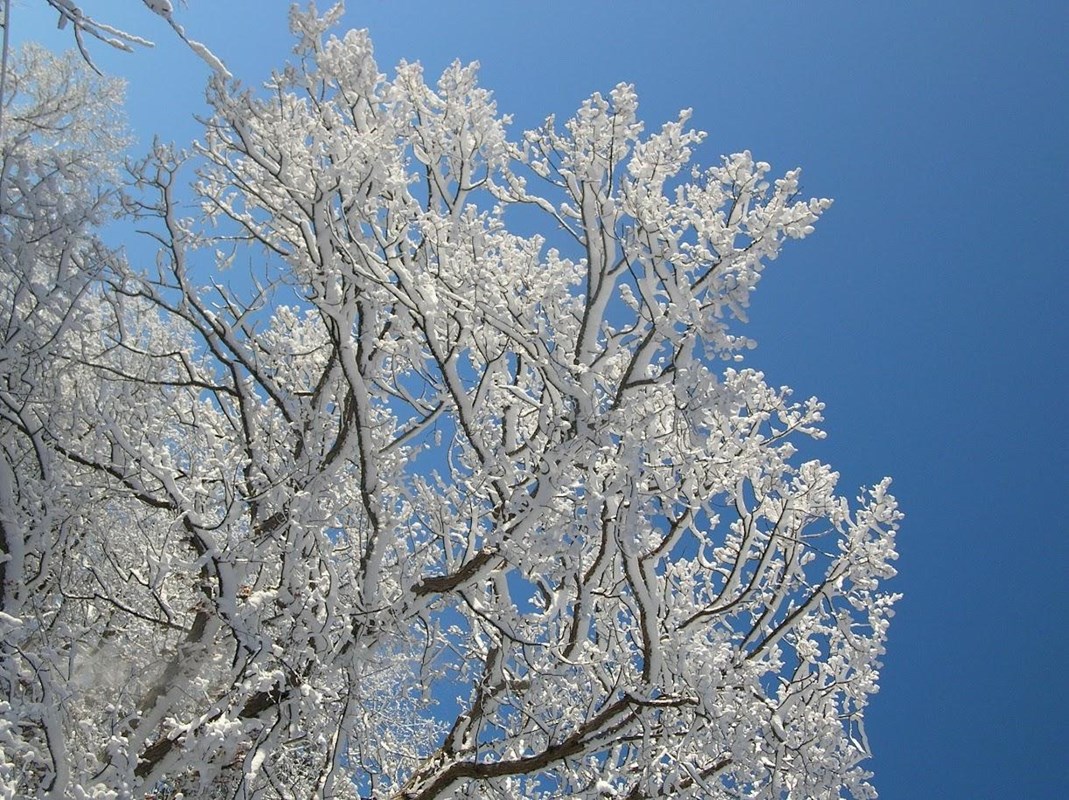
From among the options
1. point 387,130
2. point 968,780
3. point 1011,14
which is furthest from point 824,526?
point 1011,14

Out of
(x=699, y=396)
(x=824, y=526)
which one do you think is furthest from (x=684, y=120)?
(x=824, y=526)

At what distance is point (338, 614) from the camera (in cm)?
471

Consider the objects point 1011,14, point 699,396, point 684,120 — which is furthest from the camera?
point 1011,14

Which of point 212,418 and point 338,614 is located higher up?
point 212,418

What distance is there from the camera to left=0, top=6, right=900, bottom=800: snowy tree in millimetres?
4367

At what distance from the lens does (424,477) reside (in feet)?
16.8

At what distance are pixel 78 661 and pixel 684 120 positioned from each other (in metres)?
4.63

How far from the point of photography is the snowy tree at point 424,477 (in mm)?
4367

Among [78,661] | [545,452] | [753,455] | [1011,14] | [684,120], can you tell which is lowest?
[78,661]

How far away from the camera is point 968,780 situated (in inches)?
687

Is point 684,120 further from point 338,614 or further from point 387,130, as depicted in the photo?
point 338,614

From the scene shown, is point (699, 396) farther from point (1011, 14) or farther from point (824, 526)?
point (1011, 14)

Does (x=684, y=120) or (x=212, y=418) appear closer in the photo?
(x=684, y=120)

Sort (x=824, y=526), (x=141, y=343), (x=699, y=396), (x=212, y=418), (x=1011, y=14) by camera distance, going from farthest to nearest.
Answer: (x=1011, y=14) < (x=141, y=343) < (x=212, y=418) < (x=824, y=526) < (x=699, y=396)
